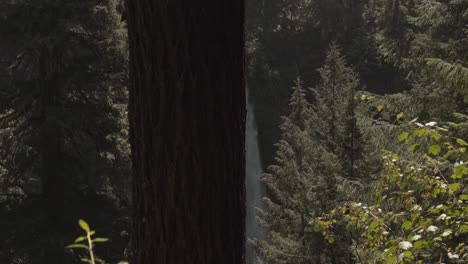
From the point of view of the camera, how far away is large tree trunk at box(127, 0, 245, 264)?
2.17 m

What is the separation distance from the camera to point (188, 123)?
7.18 ft

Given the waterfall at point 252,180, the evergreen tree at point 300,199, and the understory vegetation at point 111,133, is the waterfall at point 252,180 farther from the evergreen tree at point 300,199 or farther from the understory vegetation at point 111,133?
the understory vegetation at point 111,133

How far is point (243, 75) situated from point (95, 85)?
1023 cm

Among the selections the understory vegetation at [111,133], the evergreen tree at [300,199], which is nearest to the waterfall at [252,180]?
the evergreen tree at [300,199]

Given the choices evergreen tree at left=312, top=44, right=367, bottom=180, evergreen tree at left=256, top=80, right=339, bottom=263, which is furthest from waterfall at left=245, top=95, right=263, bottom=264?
evergreen tree at left=312, top=44, right=367, bottom=180

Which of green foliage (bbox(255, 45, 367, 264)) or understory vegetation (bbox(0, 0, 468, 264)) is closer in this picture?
understory vegetation (bbox(0, 0, 468, 264))

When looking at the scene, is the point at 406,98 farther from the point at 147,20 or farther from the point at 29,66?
the point at 147,20

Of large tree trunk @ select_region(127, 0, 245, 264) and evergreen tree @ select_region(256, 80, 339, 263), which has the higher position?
large tree trunk @ select_region(127, 0, 245, 264)

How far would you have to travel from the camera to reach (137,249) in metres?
2.31

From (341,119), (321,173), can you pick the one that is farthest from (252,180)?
(341,119)

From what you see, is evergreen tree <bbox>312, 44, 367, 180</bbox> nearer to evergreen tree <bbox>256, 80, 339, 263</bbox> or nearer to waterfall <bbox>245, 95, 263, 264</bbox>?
evergreen tree <bbox>256, 80, 339, 263</bbox>

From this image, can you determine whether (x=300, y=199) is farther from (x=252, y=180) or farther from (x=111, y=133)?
(x=252, y=180)

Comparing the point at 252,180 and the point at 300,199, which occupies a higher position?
the point at 300,199

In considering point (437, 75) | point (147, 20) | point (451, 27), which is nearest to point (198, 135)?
point (147, 20)
